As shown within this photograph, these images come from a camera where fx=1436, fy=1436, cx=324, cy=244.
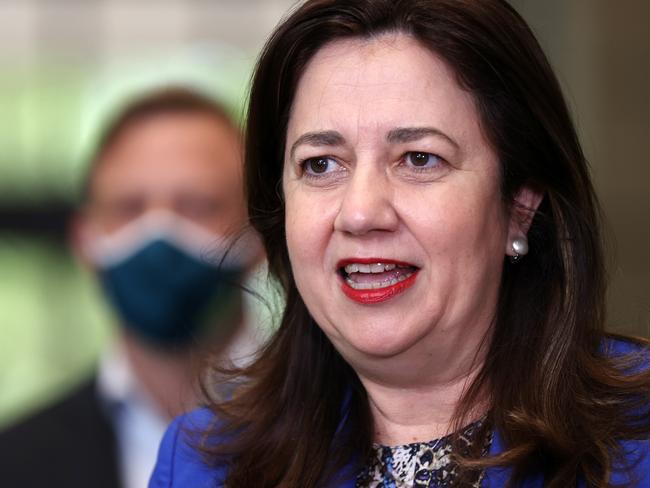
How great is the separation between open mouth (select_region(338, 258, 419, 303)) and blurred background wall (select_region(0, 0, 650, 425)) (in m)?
3.72

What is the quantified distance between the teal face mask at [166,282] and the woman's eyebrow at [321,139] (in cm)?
191

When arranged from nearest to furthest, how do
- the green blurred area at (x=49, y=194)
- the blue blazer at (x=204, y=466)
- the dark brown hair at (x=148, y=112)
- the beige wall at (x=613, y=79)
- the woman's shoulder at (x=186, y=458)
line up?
the blue blazer at (x=204, y=466), the woman's shoulder at (x=186, y=458), the dark brown hair at (x=148, y=112), the green blurred area at (x=49, y=194), the beige wall at (x=613, y=79)

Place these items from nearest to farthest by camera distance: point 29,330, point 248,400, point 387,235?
1. point 387,235
2. point 248,400
3. point 29,330

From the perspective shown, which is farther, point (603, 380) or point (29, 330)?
point (29, 330)

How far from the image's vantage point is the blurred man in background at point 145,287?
4758 millimetres

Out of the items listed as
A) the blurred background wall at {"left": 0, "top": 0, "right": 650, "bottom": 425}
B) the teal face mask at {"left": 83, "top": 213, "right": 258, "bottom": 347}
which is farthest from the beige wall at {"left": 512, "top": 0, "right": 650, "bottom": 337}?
the teal face mask at {"left": 83, "top": 213, "right": 258, "bottom": 347}

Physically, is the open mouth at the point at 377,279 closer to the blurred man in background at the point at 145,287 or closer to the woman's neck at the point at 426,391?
the woman's neck at the point at 426,391

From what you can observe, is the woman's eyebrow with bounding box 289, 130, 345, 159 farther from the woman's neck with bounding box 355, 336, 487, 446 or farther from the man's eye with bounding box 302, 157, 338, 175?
the woman's neck with bounding box 355, 336, 487, 446

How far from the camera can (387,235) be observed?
2.77 m

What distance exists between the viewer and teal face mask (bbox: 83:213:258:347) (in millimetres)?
4902

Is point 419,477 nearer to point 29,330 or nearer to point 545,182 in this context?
point 545,182

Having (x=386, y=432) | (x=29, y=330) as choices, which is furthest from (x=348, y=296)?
(x=29, y=330)

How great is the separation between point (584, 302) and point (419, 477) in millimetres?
492

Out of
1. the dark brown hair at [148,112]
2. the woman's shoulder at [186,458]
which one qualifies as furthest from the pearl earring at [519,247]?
the dark brown hair at [148,112]
